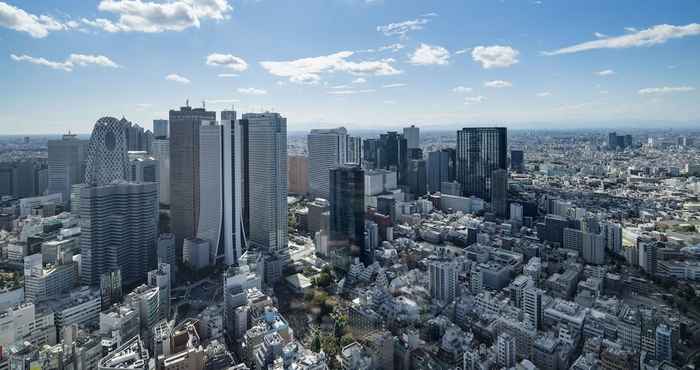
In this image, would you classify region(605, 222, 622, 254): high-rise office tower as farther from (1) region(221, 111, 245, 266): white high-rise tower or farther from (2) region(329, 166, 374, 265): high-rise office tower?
(1) region(221, 111, 245, 266): white high-rise tower

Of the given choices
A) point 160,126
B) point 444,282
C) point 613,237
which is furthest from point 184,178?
point 160,126

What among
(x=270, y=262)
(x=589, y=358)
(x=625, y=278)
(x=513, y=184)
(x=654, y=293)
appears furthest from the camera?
(x=513, y=184)

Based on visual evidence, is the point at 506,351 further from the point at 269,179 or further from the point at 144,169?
the point at 144,169

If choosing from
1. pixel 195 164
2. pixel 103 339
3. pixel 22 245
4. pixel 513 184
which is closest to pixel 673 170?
pixel 513 184

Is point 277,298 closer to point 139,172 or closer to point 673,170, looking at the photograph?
point 139,172

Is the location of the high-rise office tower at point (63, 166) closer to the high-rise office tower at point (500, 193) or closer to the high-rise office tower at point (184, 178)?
the high-rise office tower at point (184, 178)

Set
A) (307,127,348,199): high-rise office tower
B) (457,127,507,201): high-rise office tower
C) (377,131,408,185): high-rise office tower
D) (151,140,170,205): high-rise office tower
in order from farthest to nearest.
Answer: (377,131,408,185): high-rise office tower → (457,127,507,201): high-rise office tower → (307,127,348,199): high-rise office tower → (151,140,170,205): high-rise office tower

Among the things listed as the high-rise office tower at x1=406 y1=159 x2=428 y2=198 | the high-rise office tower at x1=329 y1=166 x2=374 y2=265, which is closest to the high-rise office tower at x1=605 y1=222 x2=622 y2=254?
the high-rise office tower at x1=329 y1=166 x2=374 y2=265
